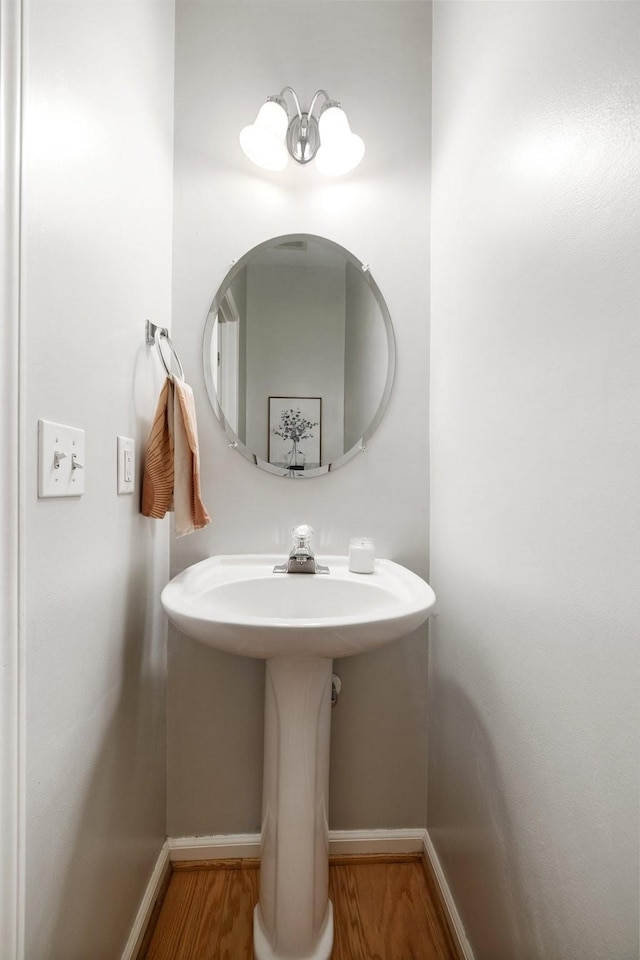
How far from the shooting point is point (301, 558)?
1187mm

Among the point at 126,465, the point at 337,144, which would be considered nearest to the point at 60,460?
the point at 126,465

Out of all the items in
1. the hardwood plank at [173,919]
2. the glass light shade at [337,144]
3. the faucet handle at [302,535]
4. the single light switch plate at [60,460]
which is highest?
the glass light shade at [337,144]

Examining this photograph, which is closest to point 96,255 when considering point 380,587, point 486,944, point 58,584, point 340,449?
point 58,584

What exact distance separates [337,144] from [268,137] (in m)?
0.19

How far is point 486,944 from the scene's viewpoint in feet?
2.93

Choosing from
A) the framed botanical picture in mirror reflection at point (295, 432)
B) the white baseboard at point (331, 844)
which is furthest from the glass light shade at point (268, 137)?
the white baseboard at point (331, 844)

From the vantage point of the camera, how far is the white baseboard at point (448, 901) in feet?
3.26

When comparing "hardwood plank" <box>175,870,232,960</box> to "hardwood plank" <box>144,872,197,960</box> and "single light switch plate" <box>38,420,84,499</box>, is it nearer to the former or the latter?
"hardwood plank" <box>144,872,197,960</box>

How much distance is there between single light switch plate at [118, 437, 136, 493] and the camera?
943mm

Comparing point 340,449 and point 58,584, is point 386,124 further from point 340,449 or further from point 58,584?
point 58,584

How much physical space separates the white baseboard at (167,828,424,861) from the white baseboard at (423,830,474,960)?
0.16ft

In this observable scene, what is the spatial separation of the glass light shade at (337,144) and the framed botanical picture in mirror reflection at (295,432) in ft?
2.09

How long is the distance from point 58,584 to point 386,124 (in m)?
1.47

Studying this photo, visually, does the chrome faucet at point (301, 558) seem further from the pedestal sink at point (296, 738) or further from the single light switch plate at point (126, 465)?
the single light switch plate at point (126, 465)
